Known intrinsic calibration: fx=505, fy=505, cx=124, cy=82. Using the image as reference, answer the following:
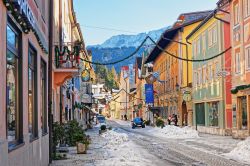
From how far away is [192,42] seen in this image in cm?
4844

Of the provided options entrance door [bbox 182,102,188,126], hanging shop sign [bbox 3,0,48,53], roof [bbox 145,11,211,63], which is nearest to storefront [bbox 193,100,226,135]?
entrance door [bbox 182,102,188,126]

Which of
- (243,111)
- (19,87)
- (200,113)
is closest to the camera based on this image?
(19,87)

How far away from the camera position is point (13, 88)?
30.9 ft

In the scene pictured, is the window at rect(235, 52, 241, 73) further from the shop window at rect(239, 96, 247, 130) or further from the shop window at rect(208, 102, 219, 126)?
the shop window at rect(208, 102, 219, 126)

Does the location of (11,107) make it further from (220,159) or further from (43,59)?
(220,159)

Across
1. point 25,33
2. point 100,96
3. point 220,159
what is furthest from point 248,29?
point 100,96

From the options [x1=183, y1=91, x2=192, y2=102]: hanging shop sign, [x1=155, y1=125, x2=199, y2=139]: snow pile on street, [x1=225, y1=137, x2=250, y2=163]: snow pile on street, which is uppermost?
[x1=183, y1=91, x2=192, y2=102]: hanging shop sign

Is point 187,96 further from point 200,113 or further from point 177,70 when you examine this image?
point 177,70

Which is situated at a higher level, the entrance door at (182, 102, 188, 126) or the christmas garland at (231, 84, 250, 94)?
the christmas garland at (231, 84, 250, 94)

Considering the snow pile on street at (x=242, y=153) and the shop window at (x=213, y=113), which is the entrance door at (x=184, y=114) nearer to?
the shop window at (x=213, y=113)

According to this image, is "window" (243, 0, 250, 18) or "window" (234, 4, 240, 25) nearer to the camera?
"window" (243, 0, 250, 18)

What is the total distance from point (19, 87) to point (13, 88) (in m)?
0.56

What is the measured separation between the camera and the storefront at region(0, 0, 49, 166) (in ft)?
26.2

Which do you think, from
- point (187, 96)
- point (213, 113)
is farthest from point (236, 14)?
point (187, 96)
